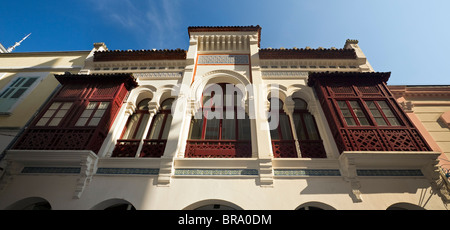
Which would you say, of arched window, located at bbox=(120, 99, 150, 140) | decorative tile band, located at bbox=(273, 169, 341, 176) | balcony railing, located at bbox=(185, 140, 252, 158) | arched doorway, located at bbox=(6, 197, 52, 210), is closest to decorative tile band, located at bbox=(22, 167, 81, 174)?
arched doorway, located at bbox=(6, 197, 52, 210)

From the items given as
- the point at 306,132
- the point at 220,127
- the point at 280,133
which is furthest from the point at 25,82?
the point at 306,132

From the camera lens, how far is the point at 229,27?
918 centimetres

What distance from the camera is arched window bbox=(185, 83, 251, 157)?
5668 mm

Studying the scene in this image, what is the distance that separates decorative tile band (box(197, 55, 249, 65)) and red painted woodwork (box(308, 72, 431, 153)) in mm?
2914

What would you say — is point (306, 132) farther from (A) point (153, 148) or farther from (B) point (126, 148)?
(B) point (126, 148)

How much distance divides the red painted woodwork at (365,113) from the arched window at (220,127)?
8.56 ft

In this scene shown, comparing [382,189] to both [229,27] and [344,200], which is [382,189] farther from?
[229,27]

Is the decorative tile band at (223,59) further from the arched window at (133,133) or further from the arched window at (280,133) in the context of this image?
the arched window at (133,133)

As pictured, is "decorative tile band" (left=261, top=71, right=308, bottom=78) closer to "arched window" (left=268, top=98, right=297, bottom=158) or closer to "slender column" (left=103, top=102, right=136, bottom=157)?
"arched window" (left=268, top=98, right=297, bottom=158)

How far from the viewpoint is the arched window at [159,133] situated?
5.70 m

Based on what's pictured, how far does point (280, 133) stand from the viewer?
6234 mm

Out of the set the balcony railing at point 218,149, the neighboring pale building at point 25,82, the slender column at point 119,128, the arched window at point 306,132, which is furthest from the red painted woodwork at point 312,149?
the neighboring pale building at point 25,82

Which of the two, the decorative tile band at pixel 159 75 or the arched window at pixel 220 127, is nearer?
the arched window at pixel 220 127
